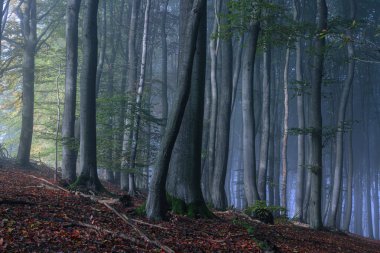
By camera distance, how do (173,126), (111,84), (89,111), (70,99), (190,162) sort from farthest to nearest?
(111,84), (70,99), (89,111), (190,162), (173,126)

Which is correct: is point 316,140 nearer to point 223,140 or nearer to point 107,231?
point 223,140

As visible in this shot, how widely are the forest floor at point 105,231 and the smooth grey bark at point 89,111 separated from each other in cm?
195

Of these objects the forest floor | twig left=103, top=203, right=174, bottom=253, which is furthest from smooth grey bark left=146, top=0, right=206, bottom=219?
twig left=103, top=203, right=174, bottom=253

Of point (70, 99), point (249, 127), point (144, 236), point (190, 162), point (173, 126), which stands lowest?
point (144, 236)

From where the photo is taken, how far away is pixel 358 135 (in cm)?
4444

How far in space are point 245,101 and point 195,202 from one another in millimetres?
Result: 6616

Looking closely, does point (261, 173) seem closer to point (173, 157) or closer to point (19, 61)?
point (173, 157)

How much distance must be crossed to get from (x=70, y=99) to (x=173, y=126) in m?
7.06

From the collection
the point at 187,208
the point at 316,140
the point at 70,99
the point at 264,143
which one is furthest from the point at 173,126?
the point at 264,143

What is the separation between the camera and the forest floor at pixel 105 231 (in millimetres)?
5938

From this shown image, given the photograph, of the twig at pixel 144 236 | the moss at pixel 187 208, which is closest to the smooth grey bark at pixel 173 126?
the twig at pixel 144 236

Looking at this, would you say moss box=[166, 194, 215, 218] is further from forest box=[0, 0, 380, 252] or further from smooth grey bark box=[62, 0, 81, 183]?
smooth grey bark box=[62, 0, 81, 183]

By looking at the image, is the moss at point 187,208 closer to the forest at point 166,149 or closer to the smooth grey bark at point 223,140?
the forest at point 166,149

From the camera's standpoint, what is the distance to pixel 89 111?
1271cm
